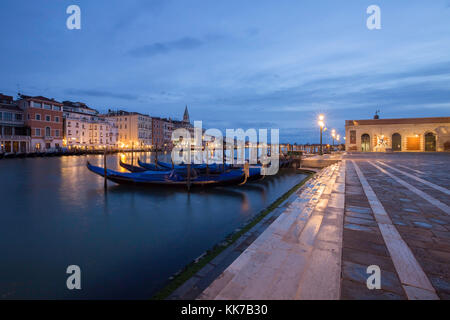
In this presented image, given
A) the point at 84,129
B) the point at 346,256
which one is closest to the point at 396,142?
the point at 346,256

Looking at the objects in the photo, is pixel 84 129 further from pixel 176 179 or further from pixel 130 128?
pixel 176 179

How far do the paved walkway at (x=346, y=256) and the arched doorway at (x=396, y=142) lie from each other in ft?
101

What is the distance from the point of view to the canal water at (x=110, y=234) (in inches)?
139

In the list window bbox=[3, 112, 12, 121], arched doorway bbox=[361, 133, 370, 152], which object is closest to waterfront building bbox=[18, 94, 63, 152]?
window bbox=[3, 112, 12, 121]

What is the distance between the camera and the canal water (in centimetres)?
354

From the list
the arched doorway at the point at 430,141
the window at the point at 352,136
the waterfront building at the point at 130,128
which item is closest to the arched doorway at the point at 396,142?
the arched doorway at the point at 430,141

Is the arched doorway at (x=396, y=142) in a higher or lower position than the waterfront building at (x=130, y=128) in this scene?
lower

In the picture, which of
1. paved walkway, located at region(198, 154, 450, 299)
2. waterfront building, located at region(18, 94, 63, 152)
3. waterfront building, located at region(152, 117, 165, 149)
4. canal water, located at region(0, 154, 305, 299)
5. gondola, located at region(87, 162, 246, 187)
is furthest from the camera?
waterfront building, located at region(152, 117, 165, 149)

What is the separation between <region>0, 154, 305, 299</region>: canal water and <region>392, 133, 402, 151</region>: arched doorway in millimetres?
26925

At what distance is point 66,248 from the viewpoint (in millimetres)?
4883

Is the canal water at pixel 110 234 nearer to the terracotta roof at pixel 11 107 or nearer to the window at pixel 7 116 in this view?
the window at pixel 7 116

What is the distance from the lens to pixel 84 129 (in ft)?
150

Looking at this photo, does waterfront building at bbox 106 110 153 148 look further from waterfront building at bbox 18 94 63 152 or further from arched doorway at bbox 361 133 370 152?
arched doorway at bbox 361 133 370 152
